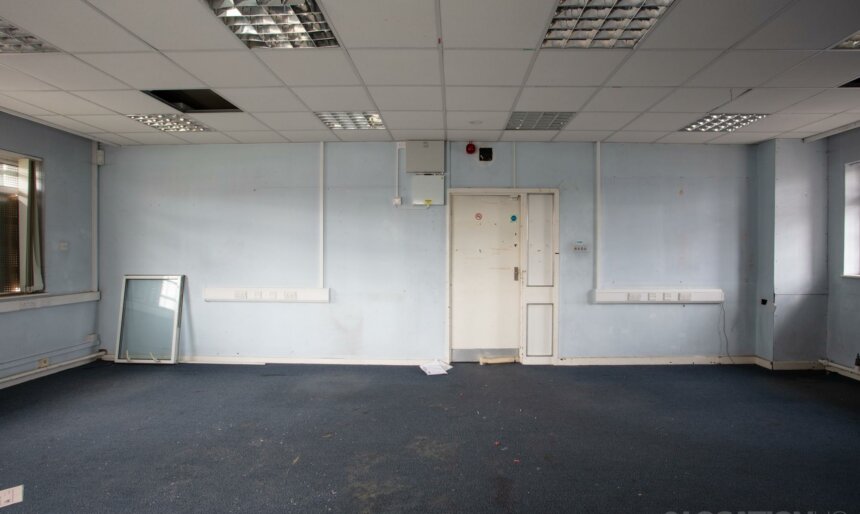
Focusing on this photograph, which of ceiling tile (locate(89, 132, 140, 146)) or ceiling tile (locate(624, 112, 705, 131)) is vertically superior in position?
ceiling tile (locate(89, 132, 140, 146))

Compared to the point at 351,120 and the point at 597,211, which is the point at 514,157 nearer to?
the point at 597,211

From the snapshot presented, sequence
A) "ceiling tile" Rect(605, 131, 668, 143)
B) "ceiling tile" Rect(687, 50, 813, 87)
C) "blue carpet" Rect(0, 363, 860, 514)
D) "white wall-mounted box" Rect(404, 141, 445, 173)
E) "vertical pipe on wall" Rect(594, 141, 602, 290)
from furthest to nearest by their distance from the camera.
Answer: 1. "vertical pipe on wall" Rect(594, 141, 602, 290)
2. "white wall-mounted box" Rect(404, 141, 445, 173)
3. "ceiling tile" Rect(605, 131, 668, 143)
4. "ceiling tile" Rect(687, 50, 813, 87)
5. "blue carpet" Rect(0, 363, 860, 514)

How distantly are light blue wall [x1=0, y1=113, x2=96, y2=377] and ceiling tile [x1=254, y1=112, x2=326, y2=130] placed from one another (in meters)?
2.48

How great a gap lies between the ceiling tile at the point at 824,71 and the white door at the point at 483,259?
2.39m

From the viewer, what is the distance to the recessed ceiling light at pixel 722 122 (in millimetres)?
3412

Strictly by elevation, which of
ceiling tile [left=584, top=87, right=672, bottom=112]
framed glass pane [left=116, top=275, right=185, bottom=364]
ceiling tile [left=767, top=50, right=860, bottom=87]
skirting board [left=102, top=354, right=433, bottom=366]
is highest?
ceiling tile [left=584, top=87, right=672, bottom=112]

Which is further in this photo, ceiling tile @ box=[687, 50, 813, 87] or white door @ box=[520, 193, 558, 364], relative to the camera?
white door @ box=[520, 193, 558, 364]

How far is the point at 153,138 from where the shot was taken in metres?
4.08

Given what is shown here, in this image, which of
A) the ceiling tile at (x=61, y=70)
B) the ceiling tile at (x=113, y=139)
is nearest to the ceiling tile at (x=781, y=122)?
the ceiling tile at (x=61, y=70)

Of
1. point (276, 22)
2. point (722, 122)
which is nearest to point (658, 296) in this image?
point (722, 122)

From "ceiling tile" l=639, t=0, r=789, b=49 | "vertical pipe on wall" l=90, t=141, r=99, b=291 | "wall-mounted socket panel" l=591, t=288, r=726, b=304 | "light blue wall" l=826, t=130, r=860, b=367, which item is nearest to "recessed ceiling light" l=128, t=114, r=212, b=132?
"vertical pipe on wall" l=90, t=141, r=99, b=291

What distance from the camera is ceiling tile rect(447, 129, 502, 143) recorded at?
12.6ft

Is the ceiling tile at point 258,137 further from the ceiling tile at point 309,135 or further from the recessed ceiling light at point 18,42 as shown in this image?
the recessed ceiling light at point 18,42

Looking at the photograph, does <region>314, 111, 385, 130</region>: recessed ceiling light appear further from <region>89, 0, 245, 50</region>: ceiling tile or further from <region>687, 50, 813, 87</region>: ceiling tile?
<region>687, 50, 813, 87</region>: ceiling tile
